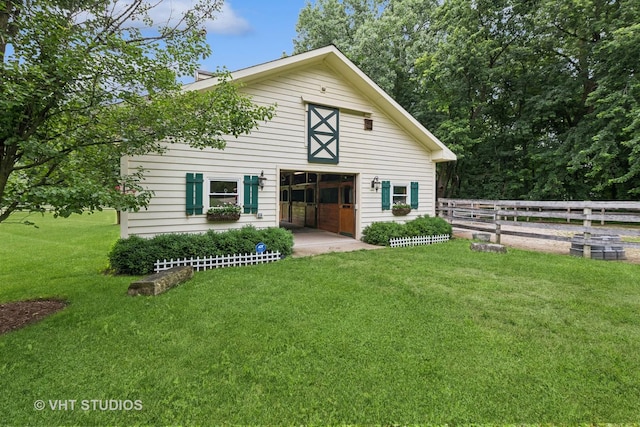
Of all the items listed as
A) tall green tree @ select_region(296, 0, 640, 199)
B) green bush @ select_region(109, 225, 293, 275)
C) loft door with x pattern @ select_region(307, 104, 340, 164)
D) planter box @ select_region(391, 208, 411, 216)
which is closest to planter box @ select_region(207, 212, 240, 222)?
green bush @ select_region(109, 225, 293, 275)

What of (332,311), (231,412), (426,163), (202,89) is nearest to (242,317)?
(332,311)

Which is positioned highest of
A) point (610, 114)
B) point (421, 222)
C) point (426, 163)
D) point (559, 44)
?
point (559, 44)

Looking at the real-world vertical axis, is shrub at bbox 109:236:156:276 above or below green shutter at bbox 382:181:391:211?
below

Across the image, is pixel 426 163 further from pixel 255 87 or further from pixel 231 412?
pixel 231 412

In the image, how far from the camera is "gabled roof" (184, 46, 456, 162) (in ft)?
23.6

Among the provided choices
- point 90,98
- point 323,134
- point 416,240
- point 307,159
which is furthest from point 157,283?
point 416,240

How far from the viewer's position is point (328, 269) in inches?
247

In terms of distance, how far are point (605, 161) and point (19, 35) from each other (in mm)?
19756

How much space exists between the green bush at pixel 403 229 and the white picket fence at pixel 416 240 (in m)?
0.10

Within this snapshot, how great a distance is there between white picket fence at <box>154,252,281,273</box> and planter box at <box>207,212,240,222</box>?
0.94 metres

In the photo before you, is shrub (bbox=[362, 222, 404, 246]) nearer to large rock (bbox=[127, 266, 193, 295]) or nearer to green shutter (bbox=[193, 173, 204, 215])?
green shutter (bbox=[193, 173, 204, 215])

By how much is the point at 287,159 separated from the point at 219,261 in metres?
3.29

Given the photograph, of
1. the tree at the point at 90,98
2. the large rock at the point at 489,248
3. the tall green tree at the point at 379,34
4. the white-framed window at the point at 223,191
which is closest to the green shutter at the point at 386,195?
the large rock at the point at 489,248

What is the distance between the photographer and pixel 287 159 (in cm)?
823
